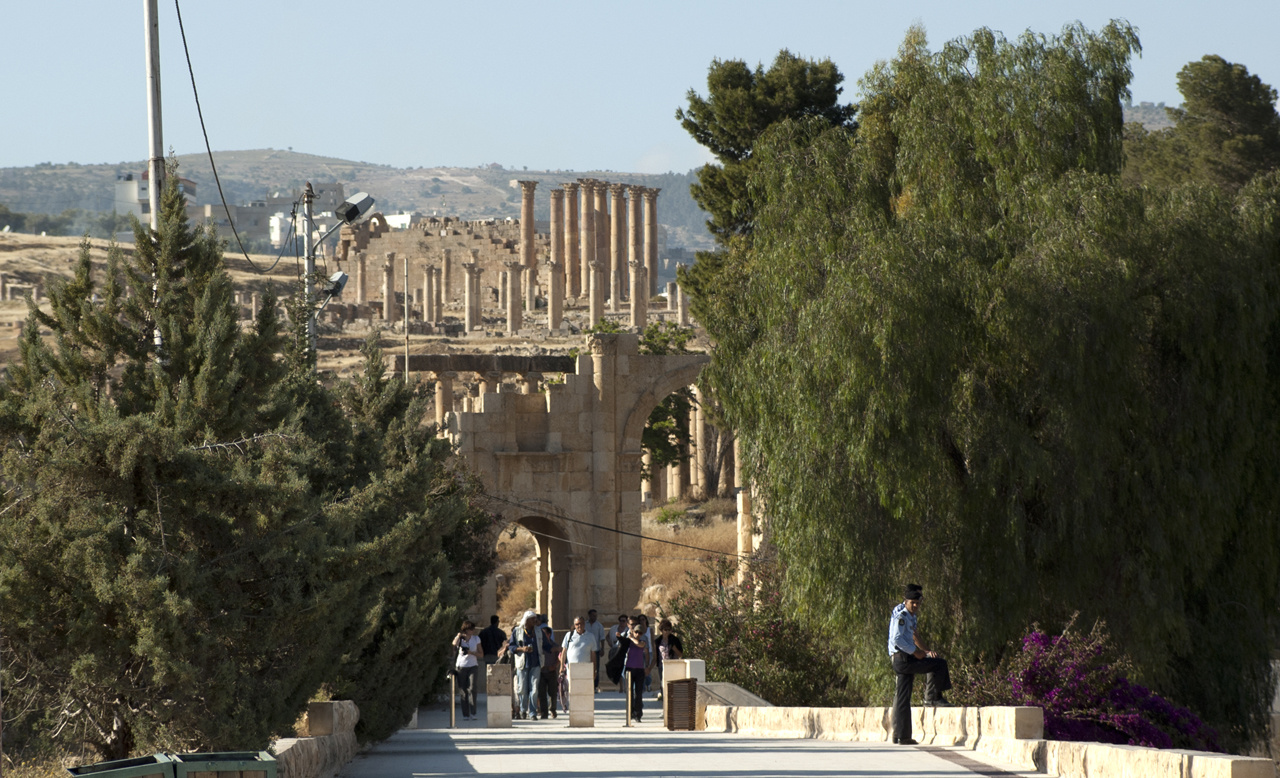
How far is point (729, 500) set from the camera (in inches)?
1656

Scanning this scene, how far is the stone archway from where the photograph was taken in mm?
26578

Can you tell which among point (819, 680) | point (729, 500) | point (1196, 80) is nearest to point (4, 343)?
point (729, 500)

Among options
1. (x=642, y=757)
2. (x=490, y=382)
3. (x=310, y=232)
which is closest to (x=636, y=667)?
(x=642, y=757)

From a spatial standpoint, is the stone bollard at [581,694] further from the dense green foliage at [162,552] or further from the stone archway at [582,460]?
the stone archway at [582,460]

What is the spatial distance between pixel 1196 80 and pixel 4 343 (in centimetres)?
4407

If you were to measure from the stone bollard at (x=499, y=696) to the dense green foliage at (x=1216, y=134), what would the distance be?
857 inches

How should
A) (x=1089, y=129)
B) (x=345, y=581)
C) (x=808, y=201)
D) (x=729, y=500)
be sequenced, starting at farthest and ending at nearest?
(x=729, y=500) < (x=808, y=201) < (x=1089, y=129) < (x=345, y=581)

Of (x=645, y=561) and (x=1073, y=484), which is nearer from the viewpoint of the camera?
(x=1073, y=484)

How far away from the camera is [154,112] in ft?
47.2

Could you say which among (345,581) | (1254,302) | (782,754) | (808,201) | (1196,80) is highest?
(1196,80)

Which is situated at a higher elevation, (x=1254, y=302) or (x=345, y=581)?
(x=1254, y=302)

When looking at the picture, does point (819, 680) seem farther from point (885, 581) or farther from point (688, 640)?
point (885, 581)

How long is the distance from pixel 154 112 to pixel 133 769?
29.6ft

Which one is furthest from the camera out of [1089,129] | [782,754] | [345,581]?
[1089,129]
